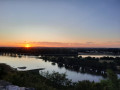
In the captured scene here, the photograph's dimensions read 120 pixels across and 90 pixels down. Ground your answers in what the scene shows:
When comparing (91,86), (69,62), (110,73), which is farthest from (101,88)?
(69,62)

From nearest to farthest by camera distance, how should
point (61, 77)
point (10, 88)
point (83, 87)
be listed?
1. point (10, 88)
2. point (83, 87)
3. point (61, 77)

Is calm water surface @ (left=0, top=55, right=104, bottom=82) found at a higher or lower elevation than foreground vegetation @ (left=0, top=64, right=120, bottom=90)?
lower

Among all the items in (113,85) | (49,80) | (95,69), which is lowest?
(95,69)

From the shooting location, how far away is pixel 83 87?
11.4 m

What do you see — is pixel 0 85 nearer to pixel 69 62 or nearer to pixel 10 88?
pixel 10 88

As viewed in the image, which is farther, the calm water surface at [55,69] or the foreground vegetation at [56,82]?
the calm water surface at [55,69]

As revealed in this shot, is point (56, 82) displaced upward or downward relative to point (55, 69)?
upward

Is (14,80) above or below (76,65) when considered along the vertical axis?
above

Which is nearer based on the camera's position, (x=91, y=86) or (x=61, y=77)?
(x=91, y=86)

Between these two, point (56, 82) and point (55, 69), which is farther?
point (55, 69)

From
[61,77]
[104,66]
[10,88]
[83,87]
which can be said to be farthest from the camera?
[104,66]

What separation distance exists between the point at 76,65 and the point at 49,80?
57228 mm

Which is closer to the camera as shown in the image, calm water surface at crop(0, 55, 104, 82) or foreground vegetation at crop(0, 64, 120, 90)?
foreground vegetation at crop(0, 64, 120, 90)

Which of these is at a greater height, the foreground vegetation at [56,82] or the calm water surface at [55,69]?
the foreground vegetation at [56,82]
